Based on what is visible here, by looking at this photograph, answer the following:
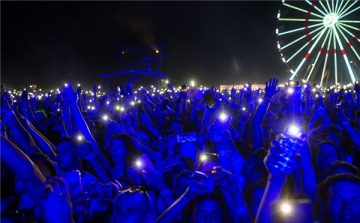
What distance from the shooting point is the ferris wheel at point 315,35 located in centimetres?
1484

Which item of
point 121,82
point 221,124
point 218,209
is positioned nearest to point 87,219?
point 218,209

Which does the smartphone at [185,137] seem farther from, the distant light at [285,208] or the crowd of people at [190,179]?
the distant light at [285,208]

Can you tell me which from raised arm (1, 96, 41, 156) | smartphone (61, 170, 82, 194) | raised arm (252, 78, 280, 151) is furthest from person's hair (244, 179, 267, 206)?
raised arm (1, 96, 41, 156)

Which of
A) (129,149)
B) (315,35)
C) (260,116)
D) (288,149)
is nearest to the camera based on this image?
(288,149)

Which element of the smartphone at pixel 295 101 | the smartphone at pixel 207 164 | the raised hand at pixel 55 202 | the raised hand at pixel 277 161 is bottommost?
the raised hand at pixel 55 202

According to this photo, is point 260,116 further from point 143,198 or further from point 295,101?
point 143,198

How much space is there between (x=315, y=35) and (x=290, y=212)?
1595 cm

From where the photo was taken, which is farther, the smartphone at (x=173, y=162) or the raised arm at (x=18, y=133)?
the raised arm at (x=18, y=133)

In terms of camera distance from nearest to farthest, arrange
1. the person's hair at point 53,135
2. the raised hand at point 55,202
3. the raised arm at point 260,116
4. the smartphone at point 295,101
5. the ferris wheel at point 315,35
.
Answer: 1. the raised hand at point 55,202
2. the smartphone at point 295,101
3. the raised arm at point 260,116
4. the person's hair at point 53,135
5. the ferris wheel at point 315,35

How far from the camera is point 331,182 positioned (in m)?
1.96

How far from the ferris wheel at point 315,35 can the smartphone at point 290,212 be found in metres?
14.5

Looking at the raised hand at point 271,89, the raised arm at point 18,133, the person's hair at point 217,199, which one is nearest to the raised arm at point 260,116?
the raised hand at point 271,89

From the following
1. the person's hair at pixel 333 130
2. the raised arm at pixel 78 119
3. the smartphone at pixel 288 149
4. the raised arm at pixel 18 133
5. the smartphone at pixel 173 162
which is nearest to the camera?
the smartphone at pixel 288 149

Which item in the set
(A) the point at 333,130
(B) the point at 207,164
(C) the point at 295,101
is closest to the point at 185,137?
(B) the point at 207,164
